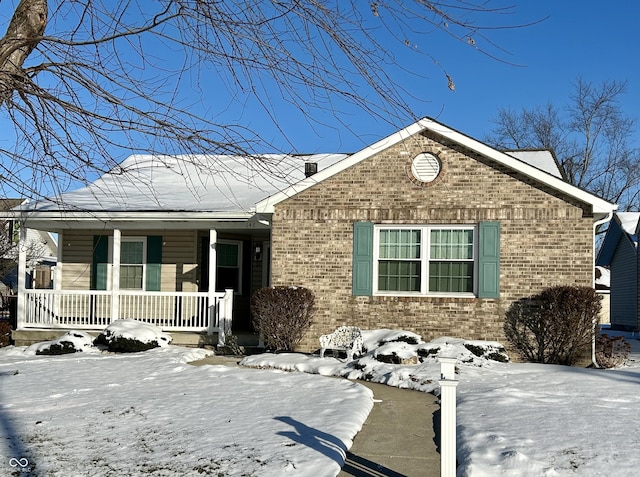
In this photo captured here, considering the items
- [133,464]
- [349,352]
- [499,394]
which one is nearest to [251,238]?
[349,352]

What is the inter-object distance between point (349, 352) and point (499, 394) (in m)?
3.78

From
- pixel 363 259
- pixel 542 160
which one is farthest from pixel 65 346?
pixel 542 160

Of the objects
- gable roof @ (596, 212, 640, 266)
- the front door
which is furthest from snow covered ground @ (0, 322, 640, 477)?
gable roof @ (596, 212, 640, 266)

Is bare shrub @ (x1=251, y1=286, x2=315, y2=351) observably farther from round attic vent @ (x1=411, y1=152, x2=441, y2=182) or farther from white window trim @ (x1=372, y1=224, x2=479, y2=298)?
round attic vent @ (x1=411, y1=152, x2=441, y2=182)

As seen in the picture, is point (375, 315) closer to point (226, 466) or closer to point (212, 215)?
point (212, 215)

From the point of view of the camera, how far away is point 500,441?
652 centimetres

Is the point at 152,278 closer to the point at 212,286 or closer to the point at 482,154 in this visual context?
the point at 212,286

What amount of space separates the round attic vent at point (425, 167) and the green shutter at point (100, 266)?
8282 millimetres

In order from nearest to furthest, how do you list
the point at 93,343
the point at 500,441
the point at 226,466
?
the point at 226,466 < the point at 500,441 < the point at 93,343

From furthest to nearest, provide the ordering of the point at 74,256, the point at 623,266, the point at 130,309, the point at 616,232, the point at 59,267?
the point at 616,232 → the point at 623,266 → the point at 74,256 → the point at 59,267 → the point at 130,309

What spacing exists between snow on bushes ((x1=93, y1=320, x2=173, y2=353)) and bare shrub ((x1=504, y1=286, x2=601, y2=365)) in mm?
7239

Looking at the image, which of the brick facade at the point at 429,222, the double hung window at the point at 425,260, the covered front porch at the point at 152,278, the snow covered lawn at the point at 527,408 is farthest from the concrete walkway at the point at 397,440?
the covered front porch at the point at 152,278

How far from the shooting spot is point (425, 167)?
13328mm

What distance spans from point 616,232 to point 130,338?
22.3 metres
